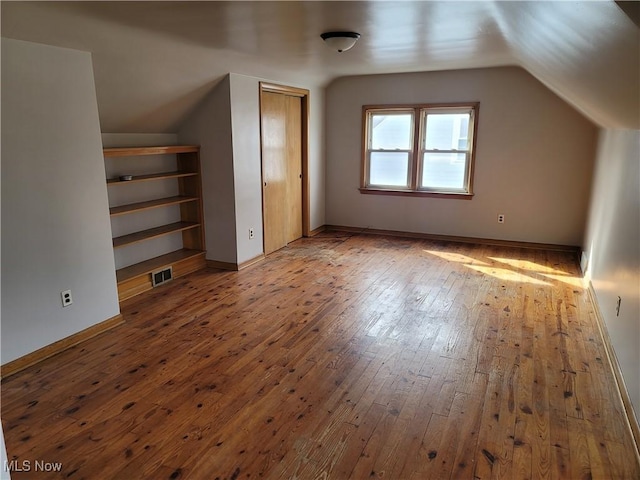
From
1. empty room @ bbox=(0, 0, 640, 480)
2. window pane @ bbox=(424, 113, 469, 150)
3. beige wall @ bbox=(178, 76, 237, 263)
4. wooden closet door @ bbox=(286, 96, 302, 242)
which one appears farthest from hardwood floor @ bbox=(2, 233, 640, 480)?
window pane @ bbox=(424, 113, 469, 150)

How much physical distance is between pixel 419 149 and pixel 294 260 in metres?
2.32

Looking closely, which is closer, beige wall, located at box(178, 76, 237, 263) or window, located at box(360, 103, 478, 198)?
beige wall, located at box(178, 76, 237, 263)

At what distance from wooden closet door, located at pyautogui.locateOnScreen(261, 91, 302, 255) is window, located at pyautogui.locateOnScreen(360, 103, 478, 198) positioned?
41.8 inches

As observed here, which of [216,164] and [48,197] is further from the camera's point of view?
[216,164]

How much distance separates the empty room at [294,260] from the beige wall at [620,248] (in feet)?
0.11

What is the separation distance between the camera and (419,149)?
591 cm

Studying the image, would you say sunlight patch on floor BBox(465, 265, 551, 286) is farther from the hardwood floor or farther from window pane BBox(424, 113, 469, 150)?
window pane BBox(424, 113, 469, 150)

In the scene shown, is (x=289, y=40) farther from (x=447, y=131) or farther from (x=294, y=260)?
(x=447, y=131)

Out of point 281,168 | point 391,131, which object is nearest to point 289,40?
point 281,168

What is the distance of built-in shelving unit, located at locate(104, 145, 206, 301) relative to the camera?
3.93 meters

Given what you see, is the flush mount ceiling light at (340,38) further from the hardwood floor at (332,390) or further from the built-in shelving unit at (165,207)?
the hardwood floor at (332,390)

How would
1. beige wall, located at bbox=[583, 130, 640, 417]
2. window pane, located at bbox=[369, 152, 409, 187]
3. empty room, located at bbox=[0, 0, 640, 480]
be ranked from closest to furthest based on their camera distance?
empty room, located at bbox=[0, 0, 640, 480] → beige wall, located at bbox=[583, 130, 640, 417] → window pane, located at bbox=[369, 152, 409, 187]

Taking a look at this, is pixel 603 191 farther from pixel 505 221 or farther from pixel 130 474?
pixel 130 474

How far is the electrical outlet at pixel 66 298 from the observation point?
2.99 m
